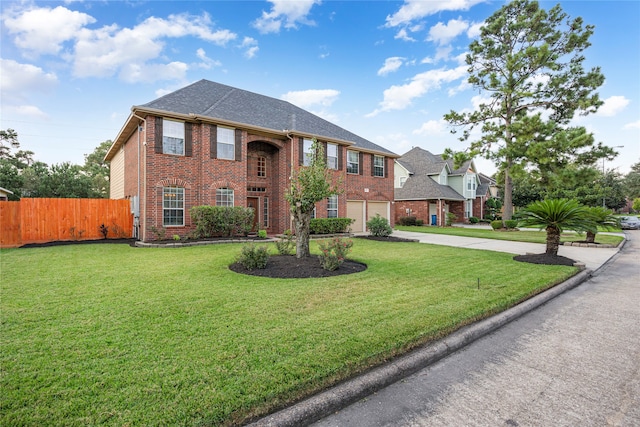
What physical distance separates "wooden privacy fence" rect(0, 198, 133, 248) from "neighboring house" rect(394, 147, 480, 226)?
24013 mm

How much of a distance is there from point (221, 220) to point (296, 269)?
7.32 meters

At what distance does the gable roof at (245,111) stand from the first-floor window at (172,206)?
3.34 meters

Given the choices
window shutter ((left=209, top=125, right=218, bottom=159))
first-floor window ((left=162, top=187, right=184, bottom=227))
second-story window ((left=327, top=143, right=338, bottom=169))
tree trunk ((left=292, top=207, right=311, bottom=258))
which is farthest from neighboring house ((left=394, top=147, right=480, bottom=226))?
tree trunk ((left=292, top=207, right=311, bottom=258))

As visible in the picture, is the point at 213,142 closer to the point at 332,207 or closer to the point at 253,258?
the point at 332,207

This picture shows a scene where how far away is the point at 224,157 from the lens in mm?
14219

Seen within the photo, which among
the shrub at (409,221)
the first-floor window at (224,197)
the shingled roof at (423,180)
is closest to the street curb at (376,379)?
the first-floor window at (224,197)

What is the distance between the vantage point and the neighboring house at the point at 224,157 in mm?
12750

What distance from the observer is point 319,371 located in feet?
8.86

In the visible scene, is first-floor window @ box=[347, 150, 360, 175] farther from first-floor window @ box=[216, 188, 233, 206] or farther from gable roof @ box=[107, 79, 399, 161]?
first-floor window @ box=[216, 188, 233, 206]

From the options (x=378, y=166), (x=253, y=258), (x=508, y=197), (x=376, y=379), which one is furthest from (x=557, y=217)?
(x=508, y=197)

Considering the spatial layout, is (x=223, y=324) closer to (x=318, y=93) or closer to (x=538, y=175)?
(x=318, y=93)

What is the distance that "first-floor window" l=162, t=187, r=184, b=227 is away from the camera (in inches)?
507

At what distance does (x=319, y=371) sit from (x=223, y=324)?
5.47 ft

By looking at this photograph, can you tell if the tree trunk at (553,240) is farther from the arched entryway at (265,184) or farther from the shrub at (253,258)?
the arched entryway at (265,184)
